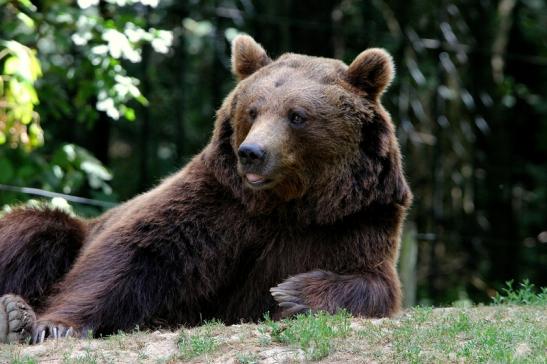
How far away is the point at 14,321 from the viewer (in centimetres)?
570

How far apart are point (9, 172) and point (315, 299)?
4116mm

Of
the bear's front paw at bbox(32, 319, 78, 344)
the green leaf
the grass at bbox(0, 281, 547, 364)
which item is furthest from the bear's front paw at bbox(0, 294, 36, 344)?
the green leaf

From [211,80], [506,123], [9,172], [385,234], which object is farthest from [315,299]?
[506,123]

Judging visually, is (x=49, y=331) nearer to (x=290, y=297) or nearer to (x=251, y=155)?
(x=290, y=297)

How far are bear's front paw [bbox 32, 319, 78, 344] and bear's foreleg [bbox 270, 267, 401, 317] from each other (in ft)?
3.96

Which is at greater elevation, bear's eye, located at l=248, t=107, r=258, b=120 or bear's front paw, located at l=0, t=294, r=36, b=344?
bear's eye, located at l=248, t=107, r=258, b=120

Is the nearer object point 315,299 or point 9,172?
point 315,299

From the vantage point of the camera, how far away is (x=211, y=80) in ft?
37.2

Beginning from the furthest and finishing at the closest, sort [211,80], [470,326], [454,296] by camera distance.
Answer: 1. [454,296]
2. [211,80]
3. [470,326]

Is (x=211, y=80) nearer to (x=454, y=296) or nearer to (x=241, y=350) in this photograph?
(x=454, y=296)

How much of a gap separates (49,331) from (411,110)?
765cm

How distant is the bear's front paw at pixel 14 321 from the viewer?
5.65 m

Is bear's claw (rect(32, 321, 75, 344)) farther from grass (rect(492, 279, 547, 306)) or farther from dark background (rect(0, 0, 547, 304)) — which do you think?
dark background (rect(0, 0, 547, 304))

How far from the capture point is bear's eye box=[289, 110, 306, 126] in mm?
6118
